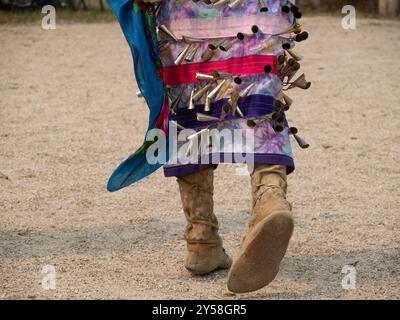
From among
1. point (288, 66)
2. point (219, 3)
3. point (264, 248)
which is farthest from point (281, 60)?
point (264, 248)

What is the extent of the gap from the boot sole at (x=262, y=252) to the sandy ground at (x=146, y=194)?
0.31m

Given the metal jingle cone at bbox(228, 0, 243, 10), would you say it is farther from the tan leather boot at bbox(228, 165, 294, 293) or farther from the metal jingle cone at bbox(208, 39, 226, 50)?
the tan leather boot at bbox(228, 165, 294, 293)

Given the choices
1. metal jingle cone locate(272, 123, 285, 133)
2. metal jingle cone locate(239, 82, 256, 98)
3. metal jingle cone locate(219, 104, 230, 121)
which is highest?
metal jingle cone locate(239, 82, 256, 98)

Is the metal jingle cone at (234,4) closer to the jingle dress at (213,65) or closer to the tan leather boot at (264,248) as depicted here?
the jingle dress at (213,65)

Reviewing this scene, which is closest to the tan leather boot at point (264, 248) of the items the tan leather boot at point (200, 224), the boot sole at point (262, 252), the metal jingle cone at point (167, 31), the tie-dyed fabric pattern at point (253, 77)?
the boot sole at point (262, 252)

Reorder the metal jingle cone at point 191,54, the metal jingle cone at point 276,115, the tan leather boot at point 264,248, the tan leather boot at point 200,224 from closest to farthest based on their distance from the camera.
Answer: the tan leather boot at point 264,248 < the metal jingle cone at point 276,115 < the metal jingle cone at point 191,54 < the tan leather boot at point 200,224

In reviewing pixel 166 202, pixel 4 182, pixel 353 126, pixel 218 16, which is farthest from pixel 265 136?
pixel 353 126

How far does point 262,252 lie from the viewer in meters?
2.85

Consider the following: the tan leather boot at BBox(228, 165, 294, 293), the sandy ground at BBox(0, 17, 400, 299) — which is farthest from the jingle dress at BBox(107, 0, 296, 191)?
the sandy ground at BBox(0, 17, 400, 299)

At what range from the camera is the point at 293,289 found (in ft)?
10.7

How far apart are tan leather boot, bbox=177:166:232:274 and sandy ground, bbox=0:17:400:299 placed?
66 mm

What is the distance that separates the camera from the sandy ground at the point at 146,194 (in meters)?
3.38

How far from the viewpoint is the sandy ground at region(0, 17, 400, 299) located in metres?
3.38

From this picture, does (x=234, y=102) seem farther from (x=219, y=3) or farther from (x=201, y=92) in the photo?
(x=219, y=3)
